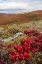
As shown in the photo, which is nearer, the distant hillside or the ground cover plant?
the ground cover plant

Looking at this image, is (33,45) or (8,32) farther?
(8,32)

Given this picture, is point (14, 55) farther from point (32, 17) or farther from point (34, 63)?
point (32, 17)

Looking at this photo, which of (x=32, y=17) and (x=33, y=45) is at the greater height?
(x=33, y=45)

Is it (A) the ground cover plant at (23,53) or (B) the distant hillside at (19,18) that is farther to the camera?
(B) the distant hillside at (19,18)

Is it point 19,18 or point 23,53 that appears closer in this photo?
point 23,53

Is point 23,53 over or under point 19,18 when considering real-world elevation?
over

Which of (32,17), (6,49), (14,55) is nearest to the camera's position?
(14,55)

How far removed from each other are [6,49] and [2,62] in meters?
0.85

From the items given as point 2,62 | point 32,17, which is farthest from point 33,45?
point 32,17

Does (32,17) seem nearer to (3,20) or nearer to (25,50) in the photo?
(3,20)

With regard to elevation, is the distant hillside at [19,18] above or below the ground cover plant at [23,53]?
below

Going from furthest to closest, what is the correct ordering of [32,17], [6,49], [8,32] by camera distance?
1. [32,17]
2. [8,32]
3. [6,49]

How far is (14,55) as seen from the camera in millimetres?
12727

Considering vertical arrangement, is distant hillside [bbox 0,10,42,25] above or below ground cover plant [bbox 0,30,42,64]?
below
